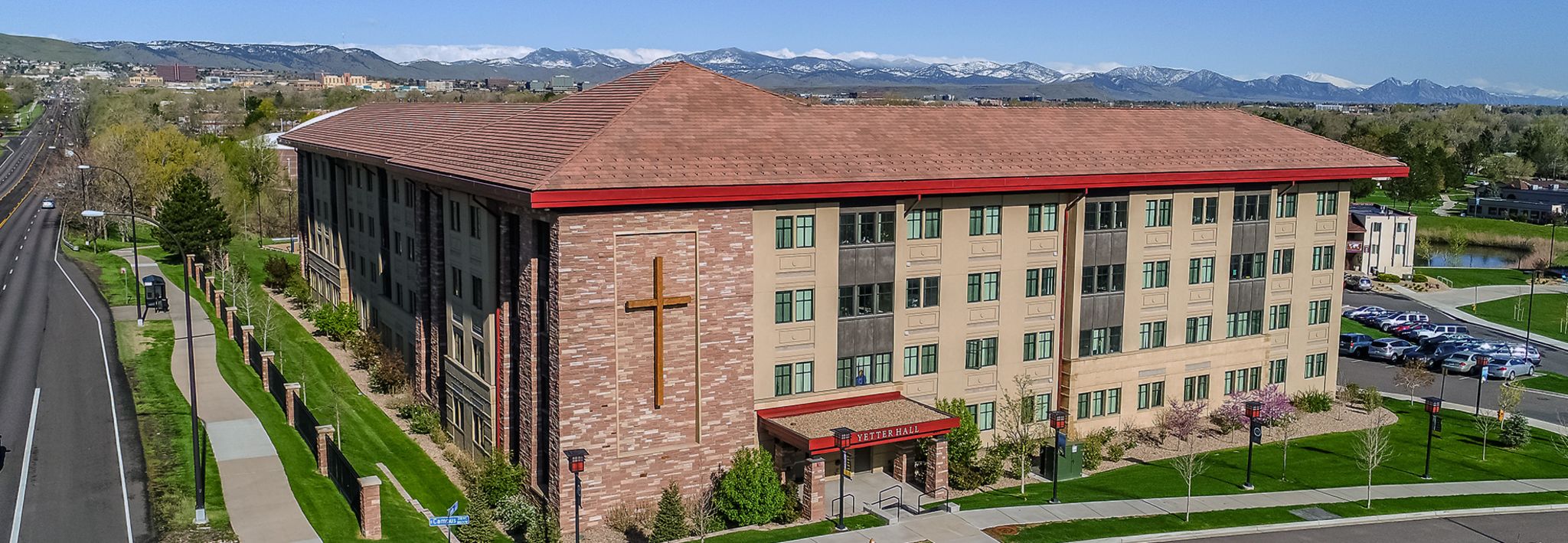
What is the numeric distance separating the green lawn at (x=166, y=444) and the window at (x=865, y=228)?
19734 mm

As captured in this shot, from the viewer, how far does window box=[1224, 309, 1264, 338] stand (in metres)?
46.7

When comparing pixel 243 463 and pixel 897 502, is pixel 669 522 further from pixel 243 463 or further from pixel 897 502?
pixel 243 463

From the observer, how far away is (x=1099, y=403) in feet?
144

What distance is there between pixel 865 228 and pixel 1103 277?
1074cm

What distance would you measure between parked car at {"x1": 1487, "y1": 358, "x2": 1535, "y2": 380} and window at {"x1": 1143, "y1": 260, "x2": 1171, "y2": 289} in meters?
26.4

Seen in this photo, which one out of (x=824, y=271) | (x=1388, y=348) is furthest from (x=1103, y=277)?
(x=1388, y=348)

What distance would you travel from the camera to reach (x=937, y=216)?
39.2m

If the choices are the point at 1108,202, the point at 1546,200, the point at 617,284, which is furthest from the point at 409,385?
the point at 1546,200

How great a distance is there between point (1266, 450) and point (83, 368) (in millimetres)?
48658

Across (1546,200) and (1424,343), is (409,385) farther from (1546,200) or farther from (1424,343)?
(1546,200)

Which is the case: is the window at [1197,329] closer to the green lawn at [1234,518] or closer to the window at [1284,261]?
the window at [1284,261]

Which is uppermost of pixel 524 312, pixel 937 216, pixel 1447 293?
pixel 937 216

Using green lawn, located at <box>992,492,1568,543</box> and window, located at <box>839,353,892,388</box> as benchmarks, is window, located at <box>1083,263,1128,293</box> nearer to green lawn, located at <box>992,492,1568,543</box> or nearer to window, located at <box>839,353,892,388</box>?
window, located at <box>839,353,892,388</box>

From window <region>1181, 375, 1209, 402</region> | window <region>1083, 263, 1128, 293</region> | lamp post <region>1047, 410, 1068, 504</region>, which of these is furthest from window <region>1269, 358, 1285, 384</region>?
lamp post <region>1047, 410, 1068, 504</region>
